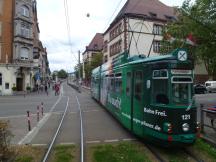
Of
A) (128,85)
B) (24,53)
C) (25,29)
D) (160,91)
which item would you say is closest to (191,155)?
(160,91)

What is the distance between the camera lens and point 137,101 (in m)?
9.98

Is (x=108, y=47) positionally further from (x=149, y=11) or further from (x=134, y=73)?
(x=134, y=73)

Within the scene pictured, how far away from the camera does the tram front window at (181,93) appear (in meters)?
8.62

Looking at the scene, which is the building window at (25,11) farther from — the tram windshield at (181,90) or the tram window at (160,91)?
the tram windshield at (181,90)

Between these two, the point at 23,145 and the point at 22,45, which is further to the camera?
the point at 22,45

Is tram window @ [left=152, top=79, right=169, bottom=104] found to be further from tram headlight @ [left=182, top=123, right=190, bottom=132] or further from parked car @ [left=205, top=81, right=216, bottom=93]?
parked car @ [left=205, top=81, right=216, bottom=93]

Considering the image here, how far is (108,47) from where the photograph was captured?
60938mm

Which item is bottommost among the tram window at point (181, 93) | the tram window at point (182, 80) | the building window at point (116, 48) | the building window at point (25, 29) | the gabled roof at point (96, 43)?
the tram window at point (181, 93)

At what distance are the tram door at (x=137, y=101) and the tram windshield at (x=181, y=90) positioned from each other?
1.27 meters

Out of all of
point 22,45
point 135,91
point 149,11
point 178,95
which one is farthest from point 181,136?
point 149,11

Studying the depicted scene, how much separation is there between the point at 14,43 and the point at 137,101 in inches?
1548

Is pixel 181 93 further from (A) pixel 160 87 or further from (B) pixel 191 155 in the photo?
(B) pixel 191 155

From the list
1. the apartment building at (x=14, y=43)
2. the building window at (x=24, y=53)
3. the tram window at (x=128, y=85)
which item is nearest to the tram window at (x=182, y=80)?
the tram window at (x=128, y=85)

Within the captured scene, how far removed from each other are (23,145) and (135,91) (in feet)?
14.1
